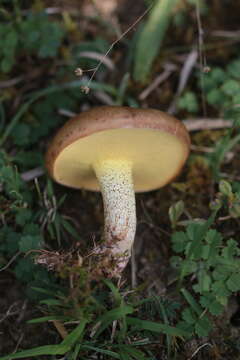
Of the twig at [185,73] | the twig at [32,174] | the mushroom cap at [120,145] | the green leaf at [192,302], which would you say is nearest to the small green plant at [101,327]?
the green leaf at [192,302]

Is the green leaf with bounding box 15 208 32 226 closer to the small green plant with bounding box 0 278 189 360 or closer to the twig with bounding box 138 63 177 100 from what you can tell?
the small green plant with bounding box 0 278 189 360

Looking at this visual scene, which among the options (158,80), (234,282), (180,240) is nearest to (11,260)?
(180,240)

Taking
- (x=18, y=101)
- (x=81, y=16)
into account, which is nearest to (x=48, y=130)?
(x=18, y=101)

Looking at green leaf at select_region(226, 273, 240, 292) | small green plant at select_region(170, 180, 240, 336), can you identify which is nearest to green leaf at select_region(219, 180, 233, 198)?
small green plant at select_region(170, 180, 240, 336)

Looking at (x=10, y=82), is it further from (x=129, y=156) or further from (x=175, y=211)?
(x=175, y=211)

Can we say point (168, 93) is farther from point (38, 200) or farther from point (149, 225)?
point (38, 200)

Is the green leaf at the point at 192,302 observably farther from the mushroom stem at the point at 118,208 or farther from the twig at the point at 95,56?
Result: the twig at the point at 95,56
